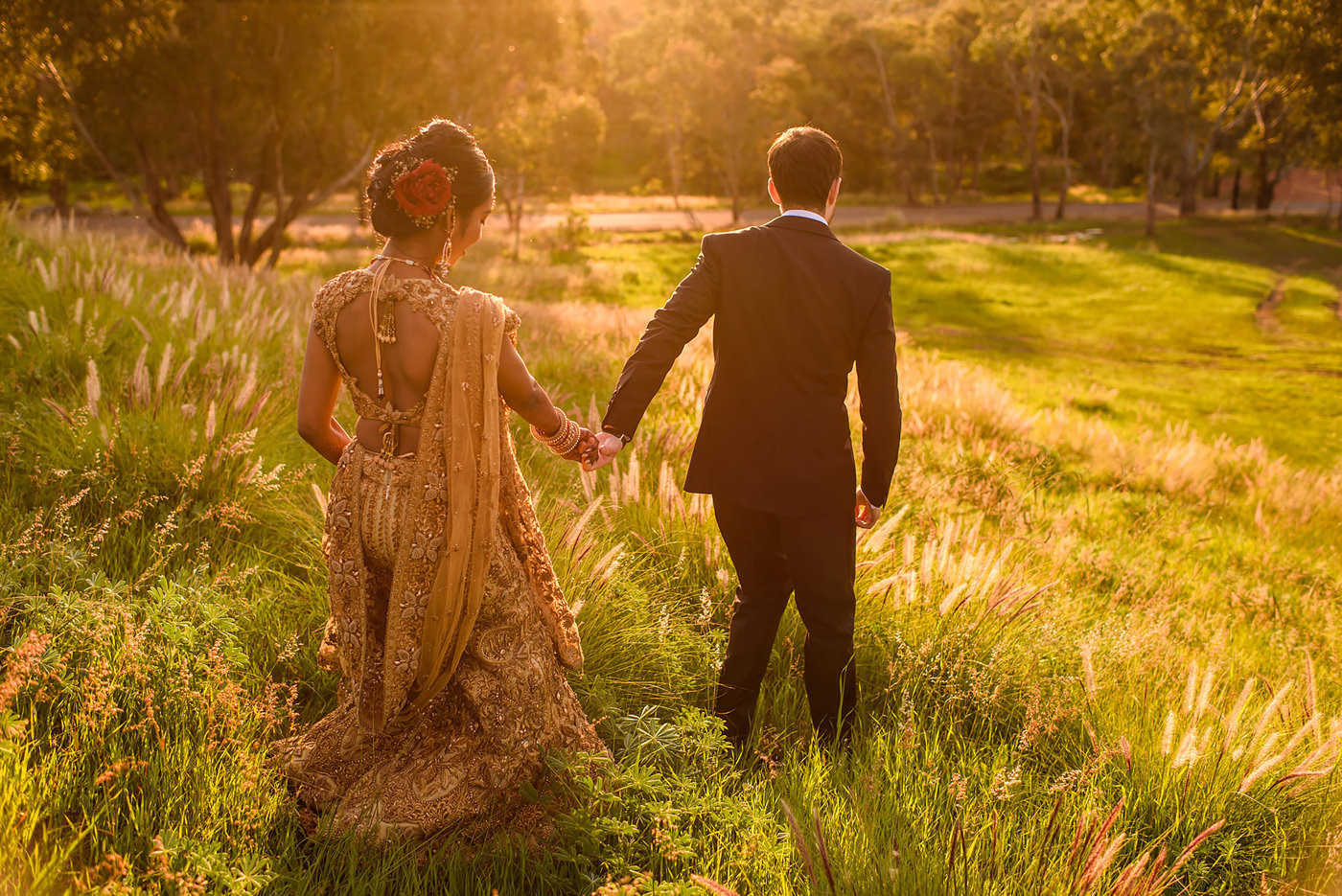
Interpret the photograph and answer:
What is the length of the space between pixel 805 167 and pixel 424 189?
1.45 meters

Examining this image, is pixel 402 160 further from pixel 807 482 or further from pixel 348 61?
pixel 348 61

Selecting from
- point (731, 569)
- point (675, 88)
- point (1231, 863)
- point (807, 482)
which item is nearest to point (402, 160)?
point (807, 482)

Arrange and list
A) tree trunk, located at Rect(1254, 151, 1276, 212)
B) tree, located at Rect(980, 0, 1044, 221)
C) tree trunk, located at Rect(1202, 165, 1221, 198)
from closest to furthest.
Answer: tree, located at Rect(980, 0, 1044, 221) < tree trunk, located at Rect(1254, 151, 1276, 212) < tree trunk, located at Rect(1202, 165, 1221, 198)

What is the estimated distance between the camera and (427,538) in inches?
107

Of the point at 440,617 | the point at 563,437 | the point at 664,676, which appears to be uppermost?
the point at 563,437

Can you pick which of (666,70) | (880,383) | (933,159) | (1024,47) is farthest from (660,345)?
(933,159)

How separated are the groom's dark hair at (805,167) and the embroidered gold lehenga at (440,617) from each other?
1229mm

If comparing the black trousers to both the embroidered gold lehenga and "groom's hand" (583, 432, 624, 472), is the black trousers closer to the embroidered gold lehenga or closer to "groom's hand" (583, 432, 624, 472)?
"groom's hand" (583, 432, 624, 472)

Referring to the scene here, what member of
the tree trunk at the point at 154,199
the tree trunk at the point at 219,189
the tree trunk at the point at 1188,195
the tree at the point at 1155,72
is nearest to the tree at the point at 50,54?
the tree trunk at the point at 154,199

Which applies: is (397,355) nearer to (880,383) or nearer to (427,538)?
(427,538)

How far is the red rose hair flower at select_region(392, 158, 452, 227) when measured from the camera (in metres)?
2.61

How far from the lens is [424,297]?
8.70 feet

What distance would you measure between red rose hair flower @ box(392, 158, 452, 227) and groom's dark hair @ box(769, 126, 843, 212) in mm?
1317

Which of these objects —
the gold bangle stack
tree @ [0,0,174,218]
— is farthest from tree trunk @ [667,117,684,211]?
the gold bangle stack
